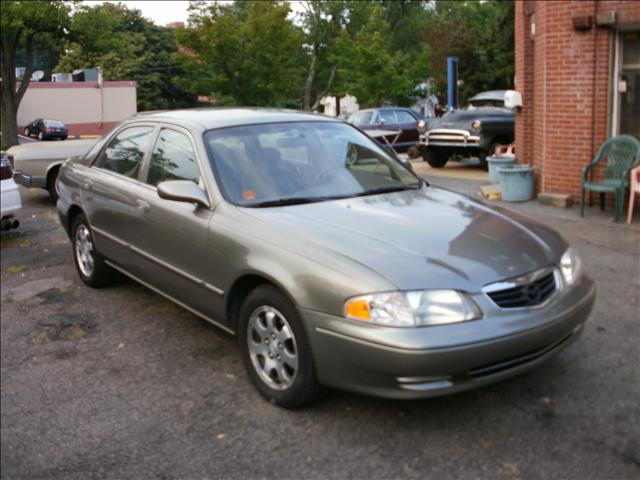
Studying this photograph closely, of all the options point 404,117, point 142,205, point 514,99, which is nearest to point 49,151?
point 142,205

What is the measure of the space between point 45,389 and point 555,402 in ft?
9.58

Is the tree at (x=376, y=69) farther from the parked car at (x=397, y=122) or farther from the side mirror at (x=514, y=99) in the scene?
the side mirror at (x=514, y=99)

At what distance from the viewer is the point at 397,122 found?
2083cm

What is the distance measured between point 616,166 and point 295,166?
6.00 meters

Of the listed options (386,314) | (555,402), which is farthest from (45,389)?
(555,402)

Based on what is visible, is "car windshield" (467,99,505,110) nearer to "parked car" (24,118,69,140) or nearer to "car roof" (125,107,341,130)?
"car roof" (125,107,341,130)

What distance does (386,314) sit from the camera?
11.3 ft

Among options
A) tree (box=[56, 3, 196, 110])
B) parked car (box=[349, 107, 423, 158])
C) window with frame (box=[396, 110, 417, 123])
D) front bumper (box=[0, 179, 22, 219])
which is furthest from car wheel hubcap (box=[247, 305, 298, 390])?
tree (box=[56, 3, 196, 110])

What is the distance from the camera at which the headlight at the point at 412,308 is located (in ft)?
11.2

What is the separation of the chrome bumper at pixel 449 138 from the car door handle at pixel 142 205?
40.2ft

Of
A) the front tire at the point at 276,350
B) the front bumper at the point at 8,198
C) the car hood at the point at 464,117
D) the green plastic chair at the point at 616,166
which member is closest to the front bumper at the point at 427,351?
the front tire at the point at 276,350

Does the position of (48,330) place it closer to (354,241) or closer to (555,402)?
(354,241)

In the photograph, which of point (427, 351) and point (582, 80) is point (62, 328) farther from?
point (582, 80)

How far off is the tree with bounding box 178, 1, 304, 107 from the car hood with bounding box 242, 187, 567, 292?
28.4m
